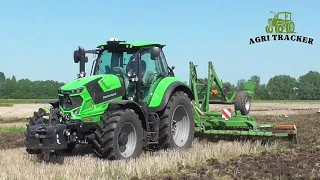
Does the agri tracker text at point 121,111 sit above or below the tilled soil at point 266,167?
above

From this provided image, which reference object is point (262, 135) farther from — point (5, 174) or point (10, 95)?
point (10, 95)

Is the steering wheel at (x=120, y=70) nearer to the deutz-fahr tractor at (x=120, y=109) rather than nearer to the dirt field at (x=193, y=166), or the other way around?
the deutz-fahr tractor at (x=120, y=109)

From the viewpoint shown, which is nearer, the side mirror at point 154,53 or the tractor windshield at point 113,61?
the side mirror at point 154,53

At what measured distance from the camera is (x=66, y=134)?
25.0 feet

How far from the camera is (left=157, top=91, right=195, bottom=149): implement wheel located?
9086 millimetres

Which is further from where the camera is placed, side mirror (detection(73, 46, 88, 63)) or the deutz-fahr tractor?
side mirror (detection(73, 46, 88, 63))

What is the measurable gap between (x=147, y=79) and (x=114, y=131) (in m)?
1.89

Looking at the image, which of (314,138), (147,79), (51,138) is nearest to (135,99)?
(147,79)

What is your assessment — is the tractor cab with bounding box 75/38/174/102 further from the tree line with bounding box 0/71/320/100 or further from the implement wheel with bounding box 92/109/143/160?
the tree line with bounding box 0/71/320/100

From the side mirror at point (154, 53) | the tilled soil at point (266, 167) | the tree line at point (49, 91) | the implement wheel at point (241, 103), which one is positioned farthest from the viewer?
the tree line at point (49, 91)

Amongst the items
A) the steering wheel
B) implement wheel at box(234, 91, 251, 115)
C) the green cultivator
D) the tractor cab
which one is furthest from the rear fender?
implement wheel at box(234, 91, 251, 115)

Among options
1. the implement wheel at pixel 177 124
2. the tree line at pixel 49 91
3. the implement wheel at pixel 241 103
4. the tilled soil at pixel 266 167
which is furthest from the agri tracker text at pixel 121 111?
the tree line at pixel 49 91

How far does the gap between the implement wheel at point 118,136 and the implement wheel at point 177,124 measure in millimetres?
844

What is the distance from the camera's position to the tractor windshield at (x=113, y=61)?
356 inches
